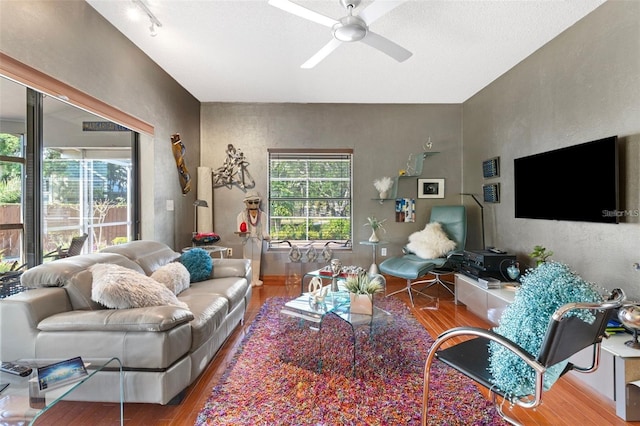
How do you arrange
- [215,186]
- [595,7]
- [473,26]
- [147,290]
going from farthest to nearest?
[215,186] < [473,26] < [595,7] < [147,290]

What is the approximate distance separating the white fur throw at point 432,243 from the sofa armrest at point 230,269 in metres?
2.15

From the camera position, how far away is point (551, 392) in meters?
1.89

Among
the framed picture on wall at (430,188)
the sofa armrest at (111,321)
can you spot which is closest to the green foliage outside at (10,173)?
the sofa armrest at (111,321)

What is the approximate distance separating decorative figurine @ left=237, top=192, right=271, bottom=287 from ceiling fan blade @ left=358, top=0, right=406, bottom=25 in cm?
284

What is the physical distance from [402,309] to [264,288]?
1896 millimetres

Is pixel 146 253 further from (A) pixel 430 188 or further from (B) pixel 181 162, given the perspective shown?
(A) pixel 430 188

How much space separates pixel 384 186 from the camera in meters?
4.35

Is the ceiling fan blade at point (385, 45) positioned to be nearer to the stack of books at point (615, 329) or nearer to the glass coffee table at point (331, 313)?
the glass coffee table at point (331, 313)

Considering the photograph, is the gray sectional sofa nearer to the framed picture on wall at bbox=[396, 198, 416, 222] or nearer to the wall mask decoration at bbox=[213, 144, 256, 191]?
the wall mask decoration at bbox=[213, 144, 256, 191]

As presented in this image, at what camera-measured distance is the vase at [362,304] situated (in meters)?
2.21

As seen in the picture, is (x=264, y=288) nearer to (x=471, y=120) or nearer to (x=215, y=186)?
(x=215, y=186)

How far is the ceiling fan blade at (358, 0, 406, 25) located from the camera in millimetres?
1839

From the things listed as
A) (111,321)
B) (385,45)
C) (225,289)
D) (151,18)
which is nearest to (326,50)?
(385,45)

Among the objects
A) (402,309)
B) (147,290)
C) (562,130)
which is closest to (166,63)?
(147,290)
